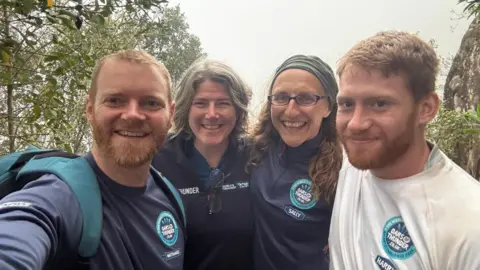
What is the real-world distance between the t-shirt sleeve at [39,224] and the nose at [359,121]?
3.93ft

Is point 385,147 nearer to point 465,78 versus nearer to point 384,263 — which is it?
point 384,263

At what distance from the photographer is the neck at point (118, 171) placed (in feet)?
6.29

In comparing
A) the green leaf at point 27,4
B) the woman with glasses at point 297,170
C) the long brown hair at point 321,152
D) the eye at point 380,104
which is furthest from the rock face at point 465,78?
the green leaf at point 27,4

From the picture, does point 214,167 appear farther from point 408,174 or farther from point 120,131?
point 408,174

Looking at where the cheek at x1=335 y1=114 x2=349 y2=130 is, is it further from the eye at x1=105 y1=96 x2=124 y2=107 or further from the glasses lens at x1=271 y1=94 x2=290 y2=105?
the eye at x1=105 y1=96 x2=124 y2=107

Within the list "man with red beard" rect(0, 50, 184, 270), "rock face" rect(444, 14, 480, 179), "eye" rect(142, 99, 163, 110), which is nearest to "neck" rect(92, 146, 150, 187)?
"man with red beard" rect(0, 50, 184, 270)

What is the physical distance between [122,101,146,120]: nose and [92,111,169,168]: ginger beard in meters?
0.02

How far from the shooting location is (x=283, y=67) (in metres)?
2.72

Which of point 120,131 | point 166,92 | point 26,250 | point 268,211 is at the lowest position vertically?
point 268,211

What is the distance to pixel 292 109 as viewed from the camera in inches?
103

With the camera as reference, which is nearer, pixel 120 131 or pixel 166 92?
pixel 120 131

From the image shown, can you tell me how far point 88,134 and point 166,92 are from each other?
7764 mm

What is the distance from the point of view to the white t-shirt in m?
1.60

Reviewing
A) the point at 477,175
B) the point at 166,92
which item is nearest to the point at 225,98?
the point at 166,92
